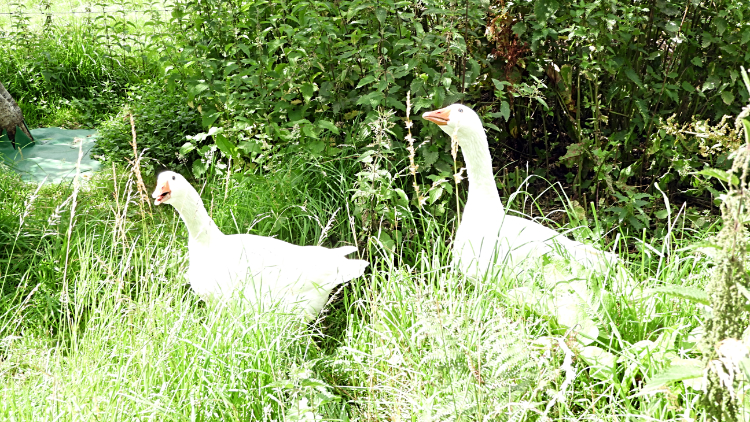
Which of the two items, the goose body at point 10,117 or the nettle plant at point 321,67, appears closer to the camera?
the nettle plant at point 321,67

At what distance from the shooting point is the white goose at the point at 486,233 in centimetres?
296

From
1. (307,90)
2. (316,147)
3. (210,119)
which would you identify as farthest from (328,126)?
(210,119)

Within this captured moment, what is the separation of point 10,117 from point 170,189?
138 inches

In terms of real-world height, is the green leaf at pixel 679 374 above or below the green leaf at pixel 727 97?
below

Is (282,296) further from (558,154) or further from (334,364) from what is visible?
(558,154)

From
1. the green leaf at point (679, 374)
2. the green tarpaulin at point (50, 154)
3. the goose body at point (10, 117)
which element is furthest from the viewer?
the goose body at point (10, 117)

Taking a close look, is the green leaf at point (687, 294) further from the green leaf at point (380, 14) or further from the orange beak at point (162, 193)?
the green leaf at point (380, 14)

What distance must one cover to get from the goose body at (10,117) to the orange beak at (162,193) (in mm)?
3444

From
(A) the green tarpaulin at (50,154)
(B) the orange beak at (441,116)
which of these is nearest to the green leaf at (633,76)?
(B) the orange beak at (441,116)

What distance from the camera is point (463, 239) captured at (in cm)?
310

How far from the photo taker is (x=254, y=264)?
3121 mm

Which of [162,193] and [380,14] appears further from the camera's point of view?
[380,14]

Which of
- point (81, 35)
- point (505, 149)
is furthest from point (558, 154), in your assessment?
point (81, 35)

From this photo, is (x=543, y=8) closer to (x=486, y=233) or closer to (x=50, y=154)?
(x=486, y=233)
